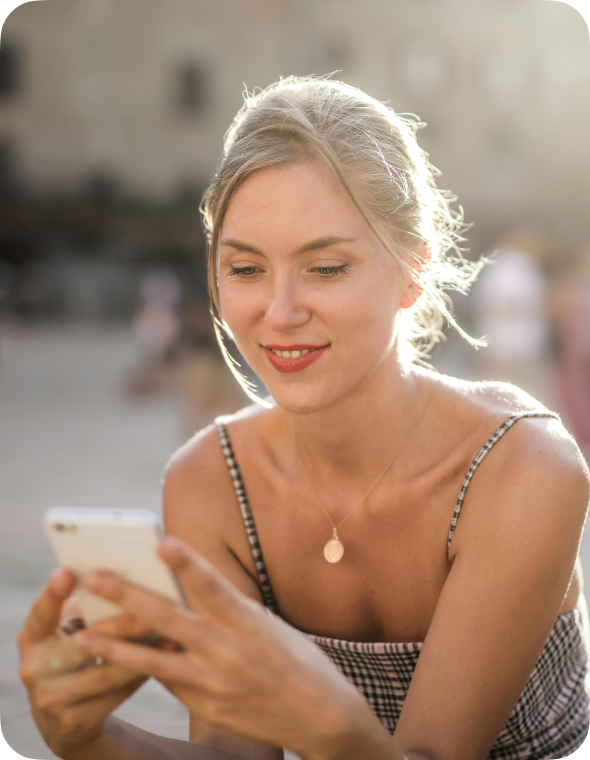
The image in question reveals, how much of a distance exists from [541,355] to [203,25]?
27603 millimetres

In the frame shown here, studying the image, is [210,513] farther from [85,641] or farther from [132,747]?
[85,641]

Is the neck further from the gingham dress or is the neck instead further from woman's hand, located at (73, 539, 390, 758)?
woman's hand, located at (73, 539, 390, 758)

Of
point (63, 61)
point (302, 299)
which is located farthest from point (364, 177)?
point (63, 61)

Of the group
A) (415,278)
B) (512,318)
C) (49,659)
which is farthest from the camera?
(512,318)

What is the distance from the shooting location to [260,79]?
30.4 meters

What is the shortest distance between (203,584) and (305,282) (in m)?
0.96

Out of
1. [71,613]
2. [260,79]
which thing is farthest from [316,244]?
[260,79]

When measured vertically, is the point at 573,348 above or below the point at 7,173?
below

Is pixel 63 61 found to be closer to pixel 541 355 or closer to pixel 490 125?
pixel 490 125

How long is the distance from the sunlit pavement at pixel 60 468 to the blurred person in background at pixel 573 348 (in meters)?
3.10

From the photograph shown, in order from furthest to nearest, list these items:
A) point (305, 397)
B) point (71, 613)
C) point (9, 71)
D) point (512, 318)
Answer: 1. point (9, 71)
2. point (512, 318)
3. point (305, 397)
4. point (71, 613)

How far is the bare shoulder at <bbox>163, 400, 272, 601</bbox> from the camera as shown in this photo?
230cm

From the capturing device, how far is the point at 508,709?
1872 mm

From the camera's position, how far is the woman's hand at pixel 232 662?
1.21m
